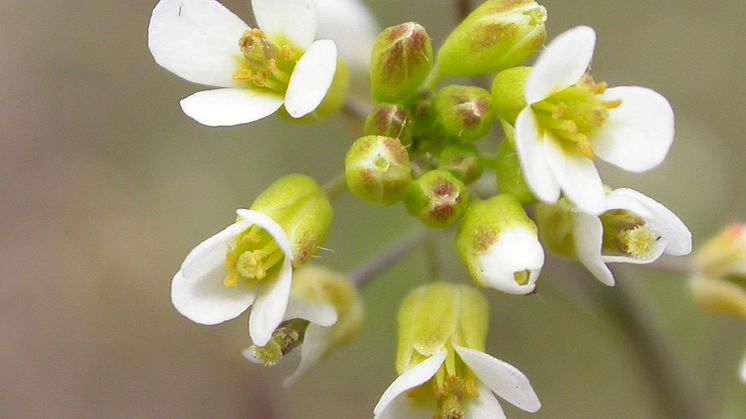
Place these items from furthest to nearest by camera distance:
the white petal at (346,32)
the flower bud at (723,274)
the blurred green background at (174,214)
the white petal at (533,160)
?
the blurred green background at (174,214), the white petal at (346,32), the flower bud at (723,274), the white petal at (533,160)

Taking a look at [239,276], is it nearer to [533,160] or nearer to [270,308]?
[270,308]

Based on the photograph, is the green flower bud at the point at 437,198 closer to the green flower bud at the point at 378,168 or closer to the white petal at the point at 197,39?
the green flower bud at the point at 378,168

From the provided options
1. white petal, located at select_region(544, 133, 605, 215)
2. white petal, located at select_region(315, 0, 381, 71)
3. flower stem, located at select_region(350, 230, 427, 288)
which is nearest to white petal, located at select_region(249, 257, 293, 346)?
white petal, located at select_region(544, 133, 605, 215)

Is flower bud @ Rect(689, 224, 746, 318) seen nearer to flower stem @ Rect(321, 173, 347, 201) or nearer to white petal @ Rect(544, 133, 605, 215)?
white petal @ Rect(544, 133, 605, 215)

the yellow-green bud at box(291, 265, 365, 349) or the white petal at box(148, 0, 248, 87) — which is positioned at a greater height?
the white petal at box(148, 0, 248, 87)

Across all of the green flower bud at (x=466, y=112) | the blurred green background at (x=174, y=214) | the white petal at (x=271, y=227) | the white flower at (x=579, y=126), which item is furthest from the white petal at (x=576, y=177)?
the blurred green background at (x=174, y=214)

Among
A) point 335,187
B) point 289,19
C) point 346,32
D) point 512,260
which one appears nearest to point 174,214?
point 346,32

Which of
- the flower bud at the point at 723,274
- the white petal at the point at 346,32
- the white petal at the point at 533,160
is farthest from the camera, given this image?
the white petal at the point at 346,32
